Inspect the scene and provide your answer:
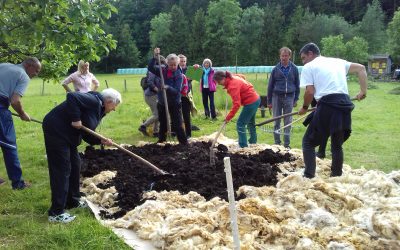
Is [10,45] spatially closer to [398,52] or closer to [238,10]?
[398,52]

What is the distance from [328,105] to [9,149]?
14.2 ft

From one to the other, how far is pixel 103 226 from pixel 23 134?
25.2 feet

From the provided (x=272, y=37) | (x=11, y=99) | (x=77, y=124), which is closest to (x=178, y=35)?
(x=272, y=37)

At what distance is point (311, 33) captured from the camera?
5606 cm

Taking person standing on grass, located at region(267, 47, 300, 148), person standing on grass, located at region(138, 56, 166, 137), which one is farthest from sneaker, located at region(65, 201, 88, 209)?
person standing on grass, located at region(267, 47, 300, 148)

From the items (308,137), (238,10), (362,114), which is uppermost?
(238,10)

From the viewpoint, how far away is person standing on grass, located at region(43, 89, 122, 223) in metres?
4.74

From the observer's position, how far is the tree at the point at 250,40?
61.2 m

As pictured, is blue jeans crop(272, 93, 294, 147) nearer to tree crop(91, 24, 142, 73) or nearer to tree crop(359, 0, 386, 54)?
A: tree crop(359, 0, 386, 54)

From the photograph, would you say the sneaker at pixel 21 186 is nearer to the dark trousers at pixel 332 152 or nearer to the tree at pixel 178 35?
the dark trousers at pixel 332 152

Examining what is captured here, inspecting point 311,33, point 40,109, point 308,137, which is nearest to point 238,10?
point 311,33

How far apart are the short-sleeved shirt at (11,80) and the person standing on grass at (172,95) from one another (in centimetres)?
295

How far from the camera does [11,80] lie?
595 cm

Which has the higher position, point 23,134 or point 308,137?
point 308,137
